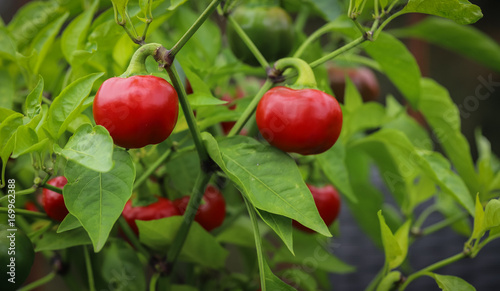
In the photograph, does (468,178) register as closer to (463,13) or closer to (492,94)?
(463,13)

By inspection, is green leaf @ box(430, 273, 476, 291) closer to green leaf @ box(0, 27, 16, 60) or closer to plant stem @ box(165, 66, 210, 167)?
plant stem @ box(165, 66, 210, 167)

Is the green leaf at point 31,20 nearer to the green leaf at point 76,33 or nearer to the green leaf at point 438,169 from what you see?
the green leaf at point 76,33

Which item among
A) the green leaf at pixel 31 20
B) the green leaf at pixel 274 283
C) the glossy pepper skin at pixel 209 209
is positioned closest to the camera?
the green leaf at pixel 274 283

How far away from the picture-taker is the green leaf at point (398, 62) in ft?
1.60

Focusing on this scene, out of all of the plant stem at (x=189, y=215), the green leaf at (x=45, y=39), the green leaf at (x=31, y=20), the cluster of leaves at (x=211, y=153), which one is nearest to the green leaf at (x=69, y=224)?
the cluster of leaves at (x=211, y=153)

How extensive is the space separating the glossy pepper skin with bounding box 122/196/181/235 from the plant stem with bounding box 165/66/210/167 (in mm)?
115

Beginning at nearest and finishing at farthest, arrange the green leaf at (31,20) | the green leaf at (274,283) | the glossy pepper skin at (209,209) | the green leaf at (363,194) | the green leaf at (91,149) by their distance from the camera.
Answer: the green leaf at (91,149)
the green leaf at (274,283)
the glossy pepper skin at (209,209)
the green leaf at (31,20)
the green leaf at (363,194)

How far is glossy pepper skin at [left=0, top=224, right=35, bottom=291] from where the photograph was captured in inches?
16.0

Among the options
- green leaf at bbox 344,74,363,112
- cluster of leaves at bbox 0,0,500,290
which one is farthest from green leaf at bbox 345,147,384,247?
green leaf at bbox 344,74,363,112

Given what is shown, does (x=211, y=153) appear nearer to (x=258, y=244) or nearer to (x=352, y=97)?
(x=258, y=244)

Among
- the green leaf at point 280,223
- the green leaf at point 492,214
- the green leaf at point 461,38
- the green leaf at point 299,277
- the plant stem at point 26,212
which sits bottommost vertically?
the green leaf at point 299,277

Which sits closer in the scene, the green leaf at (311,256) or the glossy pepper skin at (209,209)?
the glossy pepper skin at (209,209)

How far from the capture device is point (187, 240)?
1.58ft

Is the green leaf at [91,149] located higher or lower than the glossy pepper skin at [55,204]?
higher
